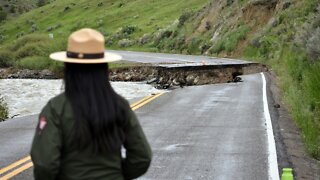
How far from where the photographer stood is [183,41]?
154ft

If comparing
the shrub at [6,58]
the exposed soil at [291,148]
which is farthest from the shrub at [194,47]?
the exposed soil at [291,148]

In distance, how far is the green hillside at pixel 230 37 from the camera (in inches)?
608

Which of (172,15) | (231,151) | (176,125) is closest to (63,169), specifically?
(231,151)

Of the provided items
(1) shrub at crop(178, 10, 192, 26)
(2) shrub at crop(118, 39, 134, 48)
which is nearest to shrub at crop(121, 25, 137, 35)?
(2) shrub at crop(118, 39, 134, 48)

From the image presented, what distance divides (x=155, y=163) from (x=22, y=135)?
12.7 feet

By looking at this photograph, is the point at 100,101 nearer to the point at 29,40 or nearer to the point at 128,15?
the point at 29,40

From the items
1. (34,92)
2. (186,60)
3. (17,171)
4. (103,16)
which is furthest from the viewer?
(103,16)

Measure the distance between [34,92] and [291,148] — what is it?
69.1ft

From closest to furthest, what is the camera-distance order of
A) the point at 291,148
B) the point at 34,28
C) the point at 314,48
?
1. the point at 291,148
2. the point at 314,48
3. the point at 34,28

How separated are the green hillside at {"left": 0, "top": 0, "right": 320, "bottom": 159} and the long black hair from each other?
21.5ft

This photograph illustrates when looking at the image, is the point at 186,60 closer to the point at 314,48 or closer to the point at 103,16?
the point at 314,48

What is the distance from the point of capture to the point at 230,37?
1547 inches

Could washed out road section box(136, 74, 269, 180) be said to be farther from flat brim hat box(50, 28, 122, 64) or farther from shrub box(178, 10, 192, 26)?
shrub box(178, 10, 192, 26)

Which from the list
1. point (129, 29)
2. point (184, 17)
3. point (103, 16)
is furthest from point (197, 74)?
point (103, 16)
